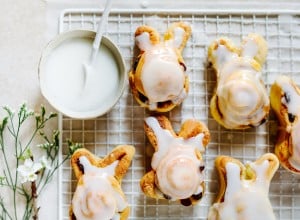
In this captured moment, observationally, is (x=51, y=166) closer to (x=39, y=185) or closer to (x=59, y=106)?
(x=39, y=185)

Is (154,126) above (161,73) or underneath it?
underneath

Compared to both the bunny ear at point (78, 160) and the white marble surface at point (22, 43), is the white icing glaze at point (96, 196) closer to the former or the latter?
the bunny ear at point (78, 160)

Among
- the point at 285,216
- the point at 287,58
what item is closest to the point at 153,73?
the point at 287,58

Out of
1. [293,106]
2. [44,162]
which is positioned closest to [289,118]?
[293,106]

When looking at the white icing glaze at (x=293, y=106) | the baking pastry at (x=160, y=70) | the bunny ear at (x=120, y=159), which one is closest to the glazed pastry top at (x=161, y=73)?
the baking pastry at (x=160, y=70)

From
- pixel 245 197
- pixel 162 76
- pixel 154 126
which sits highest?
pixel 162 76

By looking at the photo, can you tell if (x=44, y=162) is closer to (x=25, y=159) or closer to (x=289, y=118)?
(x=25, y=159)
